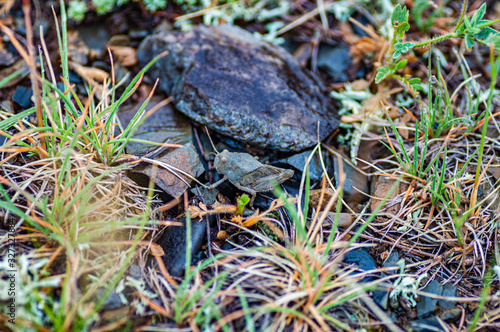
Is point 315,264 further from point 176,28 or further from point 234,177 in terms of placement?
point 176,28

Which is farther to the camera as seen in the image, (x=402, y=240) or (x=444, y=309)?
(x=402, y=240)

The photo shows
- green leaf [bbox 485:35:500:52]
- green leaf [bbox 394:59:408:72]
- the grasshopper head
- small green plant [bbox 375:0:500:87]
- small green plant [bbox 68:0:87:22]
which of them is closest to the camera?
green leaf [bbox 485:35:500:52]

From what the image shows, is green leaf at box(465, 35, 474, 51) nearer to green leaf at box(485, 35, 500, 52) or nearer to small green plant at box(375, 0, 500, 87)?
small green plant at box(375, 0, 500, 87)

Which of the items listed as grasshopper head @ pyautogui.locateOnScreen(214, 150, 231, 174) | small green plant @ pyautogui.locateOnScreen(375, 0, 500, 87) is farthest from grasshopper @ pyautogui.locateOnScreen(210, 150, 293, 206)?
small green plant @ pyautogui.locateOnScreen(375, 0, 500, 87)

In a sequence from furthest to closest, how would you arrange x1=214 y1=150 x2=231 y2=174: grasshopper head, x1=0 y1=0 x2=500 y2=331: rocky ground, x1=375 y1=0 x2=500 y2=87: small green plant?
x1=214 y1=150 x2=231 y2=174: grasshopper head < x1=375 y1=0 x2=500 y2=87: small green plant < x1=0 y1=0 x2=500 y2=331: rocky ground

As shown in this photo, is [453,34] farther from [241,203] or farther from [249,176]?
[241,203]

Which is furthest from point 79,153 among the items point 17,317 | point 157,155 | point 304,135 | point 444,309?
point 444,309
